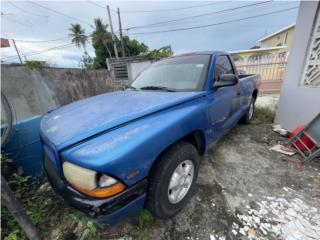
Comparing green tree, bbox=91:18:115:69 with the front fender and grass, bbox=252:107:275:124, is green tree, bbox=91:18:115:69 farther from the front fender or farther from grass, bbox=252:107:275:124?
the front fender

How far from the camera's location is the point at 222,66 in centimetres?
256

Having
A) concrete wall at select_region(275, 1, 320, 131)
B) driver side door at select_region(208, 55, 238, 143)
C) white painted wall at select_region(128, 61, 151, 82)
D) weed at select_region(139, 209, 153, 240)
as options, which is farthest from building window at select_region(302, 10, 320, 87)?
white painted wall at select_region(128, 61, 151, 82)

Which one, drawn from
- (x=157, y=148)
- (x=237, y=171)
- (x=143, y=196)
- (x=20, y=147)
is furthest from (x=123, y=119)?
(x=237, y=171)

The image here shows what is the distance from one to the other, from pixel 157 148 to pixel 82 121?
2.39ft

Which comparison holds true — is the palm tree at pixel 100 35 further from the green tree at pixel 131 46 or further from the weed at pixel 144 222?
the weed at pixel 144 222

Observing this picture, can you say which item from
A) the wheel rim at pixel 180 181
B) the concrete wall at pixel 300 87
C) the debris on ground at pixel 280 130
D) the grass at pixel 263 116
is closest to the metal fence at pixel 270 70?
the grass at pixel 263 116

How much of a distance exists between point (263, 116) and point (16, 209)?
534cm

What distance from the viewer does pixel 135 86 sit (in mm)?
2490

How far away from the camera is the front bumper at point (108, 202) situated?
1079 millimetres

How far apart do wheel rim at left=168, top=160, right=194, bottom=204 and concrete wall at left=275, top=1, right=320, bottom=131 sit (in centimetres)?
305

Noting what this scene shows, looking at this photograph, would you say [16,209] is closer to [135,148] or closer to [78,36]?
[135,148]

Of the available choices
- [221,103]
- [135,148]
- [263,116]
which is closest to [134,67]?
[263,116]

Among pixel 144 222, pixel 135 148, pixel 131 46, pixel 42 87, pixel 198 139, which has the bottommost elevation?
pixel 144 222

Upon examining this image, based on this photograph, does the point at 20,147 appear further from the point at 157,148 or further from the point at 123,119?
the point at 157,148
